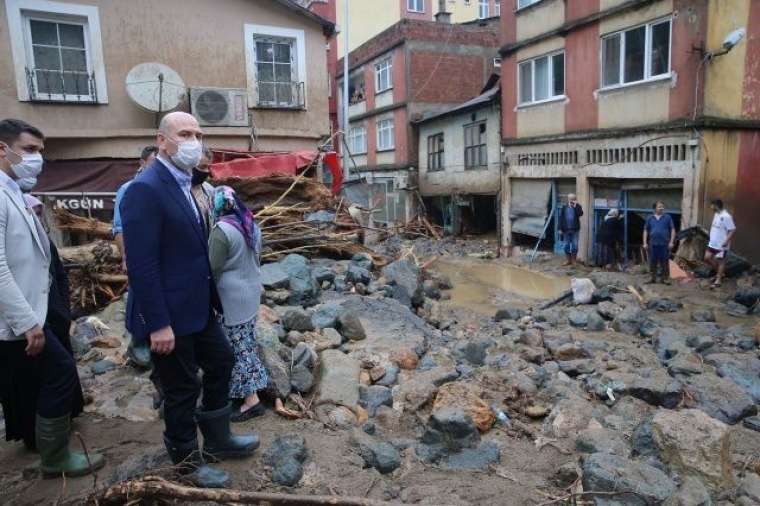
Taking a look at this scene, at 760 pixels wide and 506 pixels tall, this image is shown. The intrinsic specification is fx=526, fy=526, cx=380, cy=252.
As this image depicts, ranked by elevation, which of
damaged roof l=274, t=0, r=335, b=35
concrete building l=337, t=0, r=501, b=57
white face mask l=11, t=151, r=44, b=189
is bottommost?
white face mask l=11, t=151, r=44, b=189

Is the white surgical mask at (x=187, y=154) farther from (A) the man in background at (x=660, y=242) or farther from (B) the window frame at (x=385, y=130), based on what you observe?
(B) the window frame at (x=385, y=130)

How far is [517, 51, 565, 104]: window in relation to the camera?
1491 centimetres

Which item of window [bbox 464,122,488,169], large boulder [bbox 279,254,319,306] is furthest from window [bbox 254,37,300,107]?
window [bbox 464,122,488,169]

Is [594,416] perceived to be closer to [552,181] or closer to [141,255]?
[141,255]

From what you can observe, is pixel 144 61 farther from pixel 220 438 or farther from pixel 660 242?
pixel 660 242

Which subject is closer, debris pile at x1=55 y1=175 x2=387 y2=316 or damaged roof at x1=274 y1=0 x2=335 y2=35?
debris pile at x1=55 y1=175 x2=387 y2=316

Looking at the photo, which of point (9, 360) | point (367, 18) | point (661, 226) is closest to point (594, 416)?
point (9, 360)

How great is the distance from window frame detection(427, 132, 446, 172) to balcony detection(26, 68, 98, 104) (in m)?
15.0

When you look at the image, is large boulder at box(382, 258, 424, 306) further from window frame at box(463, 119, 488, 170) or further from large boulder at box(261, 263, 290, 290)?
window frame at box(463, 119, 488, 170)

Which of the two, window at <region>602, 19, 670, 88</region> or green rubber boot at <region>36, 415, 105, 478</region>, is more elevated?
window at <region>602, 19, 670, 88</region>

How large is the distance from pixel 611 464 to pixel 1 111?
1058 centimetres

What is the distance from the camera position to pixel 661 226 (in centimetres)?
1066

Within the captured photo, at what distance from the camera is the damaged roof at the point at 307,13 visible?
1084cm

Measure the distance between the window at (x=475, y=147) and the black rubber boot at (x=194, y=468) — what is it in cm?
1762
